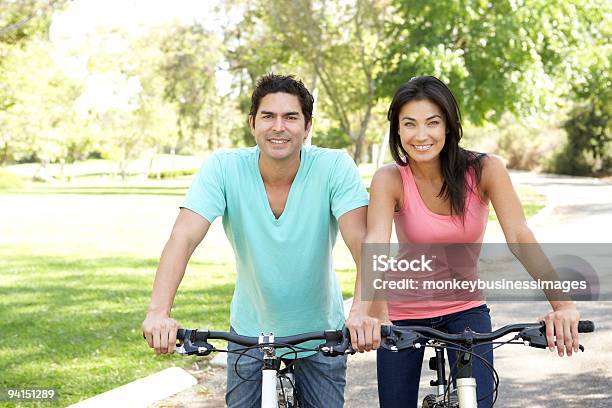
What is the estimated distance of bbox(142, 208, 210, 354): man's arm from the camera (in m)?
2.72

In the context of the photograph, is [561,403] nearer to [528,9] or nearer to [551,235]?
[551,235]

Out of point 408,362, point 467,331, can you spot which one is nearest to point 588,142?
point 408,362

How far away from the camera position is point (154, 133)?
59250mm

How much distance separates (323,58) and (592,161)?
1948cm

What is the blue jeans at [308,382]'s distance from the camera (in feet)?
11.1

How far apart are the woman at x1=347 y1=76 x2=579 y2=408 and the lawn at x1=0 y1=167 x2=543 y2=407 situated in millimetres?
3290

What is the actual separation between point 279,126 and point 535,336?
1191mm

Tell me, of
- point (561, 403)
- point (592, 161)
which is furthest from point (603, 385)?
point (592, 161)

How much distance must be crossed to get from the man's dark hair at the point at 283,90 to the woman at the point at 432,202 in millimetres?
325

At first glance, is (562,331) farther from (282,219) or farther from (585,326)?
(282,219)

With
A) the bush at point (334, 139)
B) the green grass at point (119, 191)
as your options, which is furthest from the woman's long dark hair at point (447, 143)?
the green grass at point (119, 191)

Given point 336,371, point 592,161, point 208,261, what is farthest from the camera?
point 592,161

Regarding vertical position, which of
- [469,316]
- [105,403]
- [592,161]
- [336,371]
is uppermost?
[592,161]

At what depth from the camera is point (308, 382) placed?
341 centimetres
